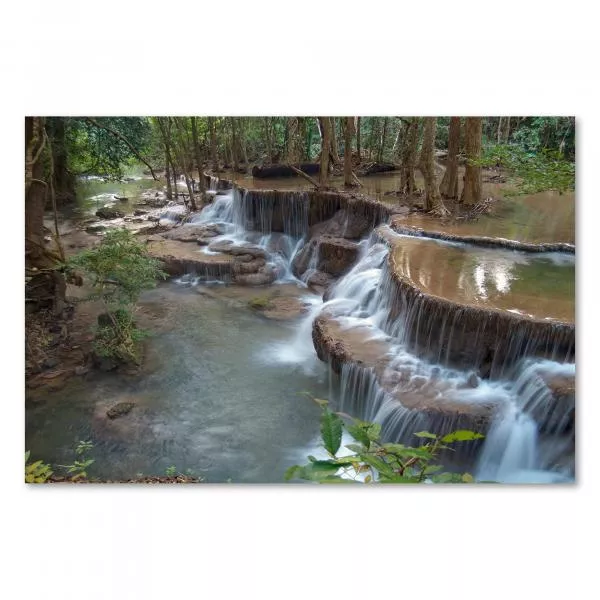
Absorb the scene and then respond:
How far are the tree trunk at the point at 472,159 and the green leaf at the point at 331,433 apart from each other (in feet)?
7.50

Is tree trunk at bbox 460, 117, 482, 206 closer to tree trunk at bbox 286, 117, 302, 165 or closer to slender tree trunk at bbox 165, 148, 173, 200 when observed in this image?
tree trunk at bbox 286, 117, 302, 165

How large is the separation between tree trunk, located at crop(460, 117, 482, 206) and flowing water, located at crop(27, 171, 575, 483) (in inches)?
30.8

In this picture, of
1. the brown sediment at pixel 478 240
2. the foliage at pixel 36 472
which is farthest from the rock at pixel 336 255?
the foliage at pixel 36 472

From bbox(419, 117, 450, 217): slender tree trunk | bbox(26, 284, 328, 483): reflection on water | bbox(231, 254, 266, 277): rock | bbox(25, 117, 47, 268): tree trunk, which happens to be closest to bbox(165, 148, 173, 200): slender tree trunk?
bbox(231, 254, 266, 277): rock

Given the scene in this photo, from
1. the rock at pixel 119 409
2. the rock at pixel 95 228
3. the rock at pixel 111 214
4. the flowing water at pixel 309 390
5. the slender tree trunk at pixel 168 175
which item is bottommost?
the rock at pixel 119 409

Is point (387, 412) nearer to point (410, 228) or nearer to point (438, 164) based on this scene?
point (410, 228)

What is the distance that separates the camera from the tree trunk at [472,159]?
368 centimetres

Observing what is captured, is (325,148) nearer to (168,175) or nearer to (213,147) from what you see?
(213,147)

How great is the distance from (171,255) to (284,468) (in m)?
4.16

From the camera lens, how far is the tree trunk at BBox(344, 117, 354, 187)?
5391mm

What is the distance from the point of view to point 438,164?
6.24 meters

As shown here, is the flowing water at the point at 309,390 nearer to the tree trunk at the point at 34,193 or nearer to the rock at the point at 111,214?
the rock at the point at 111,214

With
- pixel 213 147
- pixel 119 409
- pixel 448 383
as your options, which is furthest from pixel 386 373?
pixel 213 147

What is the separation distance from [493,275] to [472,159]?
36.1 inches
